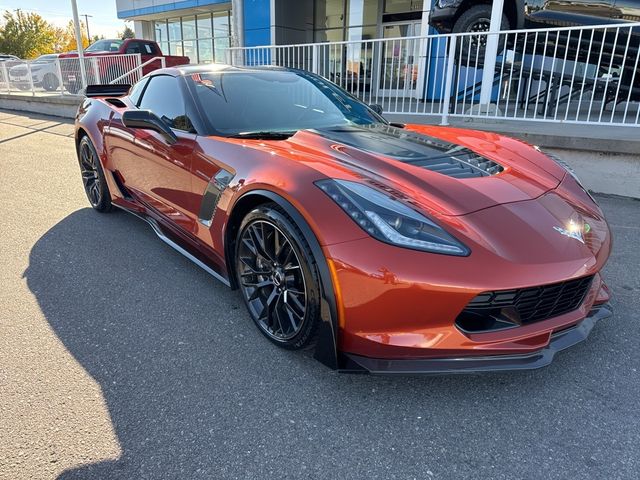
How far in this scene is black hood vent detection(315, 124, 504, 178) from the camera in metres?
2.38

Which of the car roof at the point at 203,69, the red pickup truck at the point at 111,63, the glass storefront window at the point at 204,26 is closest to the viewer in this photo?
the car roof at the point at 203,69

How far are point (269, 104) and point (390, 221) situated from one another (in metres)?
1.66

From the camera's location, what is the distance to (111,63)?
515 inches

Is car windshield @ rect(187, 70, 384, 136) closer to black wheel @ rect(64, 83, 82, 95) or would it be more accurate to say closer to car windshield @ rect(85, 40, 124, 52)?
black wheel @ rect(64, 83, 82, 95)

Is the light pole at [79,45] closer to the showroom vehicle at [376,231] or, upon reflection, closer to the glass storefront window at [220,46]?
the glass storefront window at [220,46]

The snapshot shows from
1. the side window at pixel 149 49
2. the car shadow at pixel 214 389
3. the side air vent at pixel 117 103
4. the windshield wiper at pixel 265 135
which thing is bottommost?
the car shadow at pixel 214 389

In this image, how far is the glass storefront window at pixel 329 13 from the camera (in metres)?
15.2

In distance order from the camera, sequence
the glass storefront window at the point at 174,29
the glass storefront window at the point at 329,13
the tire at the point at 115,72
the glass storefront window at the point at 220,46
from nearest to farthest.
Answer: the tire at the point at 115,72 < the glass storefront window at the point at 329,13 < the glass storefront window at the point at 220,46 < the glass storefront window at the point at 174,29

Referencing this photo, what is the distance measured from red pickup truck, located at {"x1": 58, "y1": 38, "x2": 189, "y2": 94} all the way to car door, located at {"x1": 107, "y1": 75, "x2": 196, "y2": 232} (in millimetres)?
10012

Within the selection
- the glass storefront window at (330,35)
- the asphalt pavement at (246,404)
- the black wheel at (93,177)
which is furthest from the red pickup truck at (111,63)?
the asphalt pavement at (246,404)

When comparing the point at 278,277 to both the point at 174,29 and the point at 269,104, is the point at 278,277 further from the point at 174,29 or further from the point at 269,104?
the point at 174,29

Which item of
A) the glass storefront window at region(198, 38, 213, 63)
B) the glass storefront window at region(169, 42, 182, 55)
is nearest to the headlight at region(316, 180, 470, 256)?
the glass storefront window at region(198, 38, 213, 63)

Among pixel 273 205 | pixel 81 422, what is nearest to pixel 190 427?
pixel 81 422

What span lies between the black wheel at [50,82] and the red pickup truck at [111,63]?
51cm
